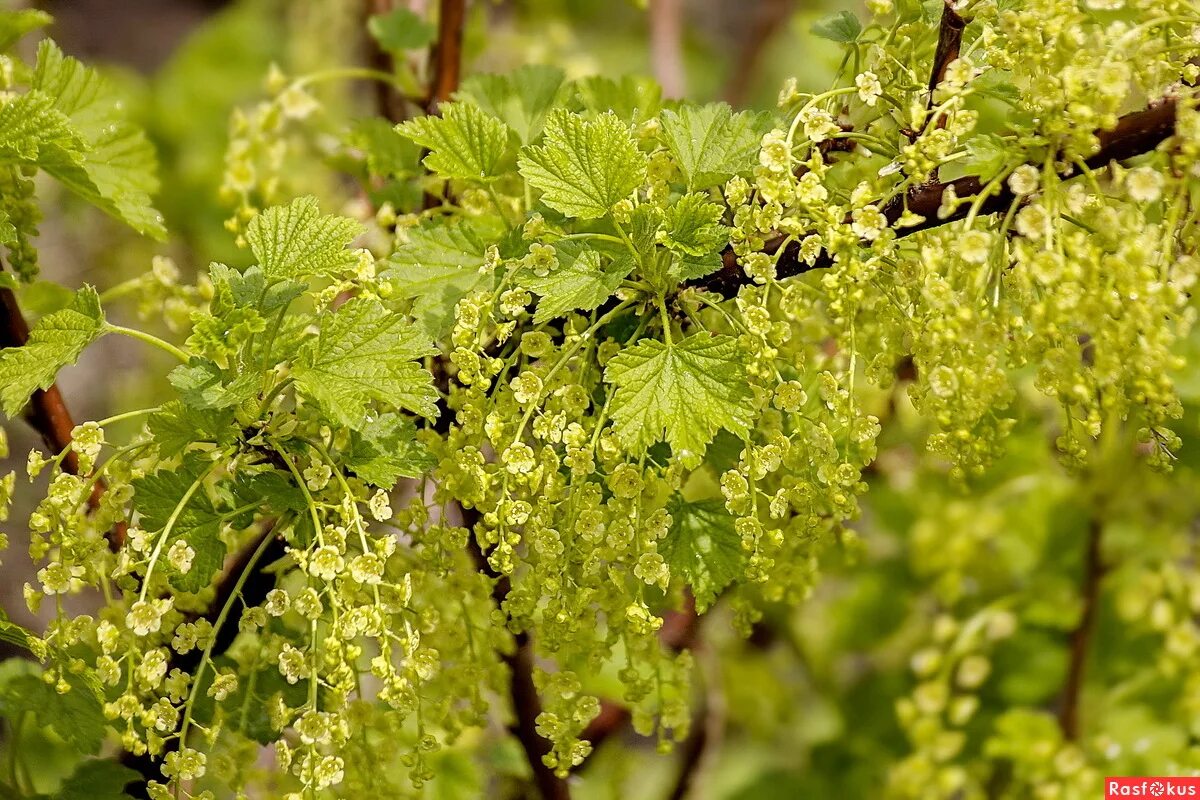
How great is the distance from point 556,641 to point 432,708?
0.12 m

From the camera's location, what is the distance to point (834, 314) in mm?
478

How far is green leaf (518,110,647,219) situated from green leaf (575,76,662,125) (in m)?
0.11

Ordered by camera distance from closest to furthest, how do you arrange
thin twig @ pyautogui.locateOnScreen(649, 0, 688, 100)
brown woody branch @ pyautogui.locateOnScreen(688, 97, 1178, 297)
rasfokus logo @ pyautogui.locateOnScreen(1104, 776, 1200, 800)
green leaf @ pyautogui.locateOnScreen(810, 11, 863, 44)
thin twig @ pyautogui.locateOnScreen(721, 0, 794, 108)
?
1. brown woody branch @ pyautogui.locateOnScreen(688, 97, 1178, 297)
2. green leaf @ pyautogui.locateOnScreen(810, 11, 863, 44)
3. rasfokus logo @ pyautogui.locateOnScreen(1104, 776, 1200, 800)
4. thin twig @ pyautogui.locateOnScreen(649, 0, 688, 100)
5. thin twig @ pyautogui.locateOnScreen(721, 0, 794, 108)

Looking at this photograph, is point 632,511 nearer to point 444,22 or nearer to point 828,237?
point 828,237

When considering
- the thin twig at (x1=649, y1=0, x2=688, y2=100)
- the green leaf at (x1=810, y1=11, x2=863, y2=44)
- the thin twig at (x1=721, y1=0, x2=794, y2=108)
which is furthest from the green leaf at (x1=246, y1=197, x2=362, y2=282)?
the thin twig at (x1=721, y1=0, x2=794, y2=108)

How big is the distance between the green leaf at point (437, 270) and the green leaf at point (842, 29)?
0.20m

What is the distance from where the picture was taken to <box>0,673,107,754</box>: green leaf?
56cm

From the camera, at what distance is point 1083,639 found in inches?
40.6

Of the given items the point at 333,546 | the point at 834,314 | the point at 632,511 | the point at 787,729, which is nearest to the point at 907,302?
the point at 834,314

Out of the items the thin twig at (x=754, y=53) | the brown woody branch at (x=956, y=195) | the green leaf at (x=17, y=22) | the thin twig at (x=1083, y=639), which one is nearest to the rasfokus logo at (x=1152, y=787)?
the thin twig at (x=1083, y=639)

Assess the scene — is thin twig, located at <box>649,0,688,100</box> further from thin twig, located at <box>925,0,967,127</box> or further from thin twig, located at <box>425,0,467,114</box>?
thin twig, located at <box>925,0,967,127</box>

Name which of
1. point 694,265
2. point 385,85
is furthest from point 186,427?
point 385,85

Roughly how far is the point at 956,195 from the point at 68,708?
1.65 ft

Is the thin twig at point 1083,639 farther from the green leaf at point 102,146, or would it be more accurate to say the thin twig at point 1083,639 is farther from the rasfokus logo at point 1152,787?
the green leaf at point 102,146
